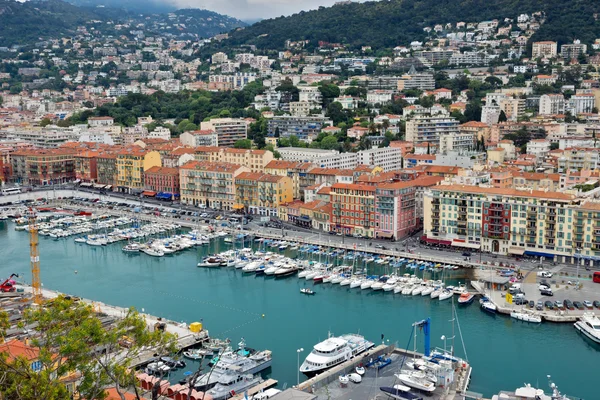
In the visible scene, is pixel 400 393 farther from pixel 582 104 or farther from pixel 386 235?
pixel 582 104

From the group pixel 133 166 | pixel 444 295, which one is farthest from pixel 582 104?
pixel 444 295

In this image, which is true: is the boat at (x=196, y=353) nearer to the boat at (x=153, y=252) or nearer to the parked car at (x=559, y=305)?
the parked car at (x=559, y=305)

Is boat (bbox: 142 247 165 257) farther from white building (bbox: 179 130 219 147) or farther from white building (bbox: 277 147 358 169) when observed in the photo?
white building (bbox: 179 130 219 147)

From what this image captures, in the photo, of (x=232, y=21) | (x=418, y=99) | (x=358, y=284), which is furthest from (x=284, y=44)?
(x=232, y=21)

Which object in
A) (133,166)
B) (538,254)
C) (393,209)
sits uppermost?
(133,166)

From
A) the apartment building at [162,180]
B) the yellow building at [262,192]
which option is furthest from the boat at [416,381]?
the apartment building at [162,180]
